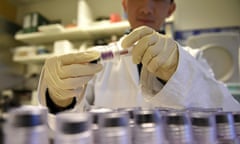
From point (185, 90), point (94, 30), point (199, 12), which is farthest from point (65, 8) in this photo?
point (185, 90)

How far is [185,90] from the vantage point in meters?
0.53

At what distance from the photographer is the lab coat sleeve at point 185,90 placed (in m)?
0.50

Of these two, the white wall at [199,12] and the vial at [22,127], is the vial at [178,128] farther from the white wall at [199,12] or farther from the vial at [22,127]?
the white wall at [199,12]

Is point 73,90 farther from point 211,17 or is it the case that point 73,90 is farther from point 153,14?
point 211,17

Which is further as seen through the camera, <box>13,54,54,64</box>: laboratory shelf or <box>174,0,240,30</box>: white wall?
<box>13,54,54,64</box>: laboratory shelf

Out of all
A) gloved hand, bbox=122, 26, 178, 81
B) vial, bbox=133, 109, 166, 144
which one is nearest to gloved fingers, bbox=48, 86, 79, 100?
gloved hand, bbox=122, 26, 178, 81

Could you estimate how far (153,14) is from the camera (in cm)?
81

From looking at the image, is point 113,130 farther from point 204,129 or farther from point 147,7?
point 147,7

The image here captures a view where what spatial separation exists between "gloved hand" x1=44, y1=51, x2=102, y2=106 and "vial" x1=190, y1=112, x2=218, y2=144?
271 millimetres

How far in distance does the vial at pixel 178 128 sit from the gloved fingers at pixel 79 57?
243mm

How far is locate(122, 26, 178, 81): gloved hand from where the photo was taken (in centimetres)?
49

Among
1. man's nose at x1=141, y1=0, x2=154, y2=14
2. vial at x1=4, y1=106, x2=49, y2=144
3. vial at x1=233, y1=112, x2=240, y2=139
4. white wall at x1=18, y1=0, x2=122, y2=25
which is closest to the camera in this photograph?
vial at x1=4, y1=106, x2=49, y2=144

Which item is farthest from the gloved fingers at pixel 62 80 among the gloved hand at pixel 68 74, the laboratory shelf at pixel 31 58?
the laboratory shelf at pixel 31 58

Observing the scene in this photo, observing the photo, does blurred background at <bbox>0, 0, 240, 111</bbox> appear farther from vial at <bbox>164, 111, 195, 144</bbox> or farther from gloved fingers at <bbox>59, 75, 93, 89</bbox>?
vial at <bbox>164, 111, 195, 144</bbox>
